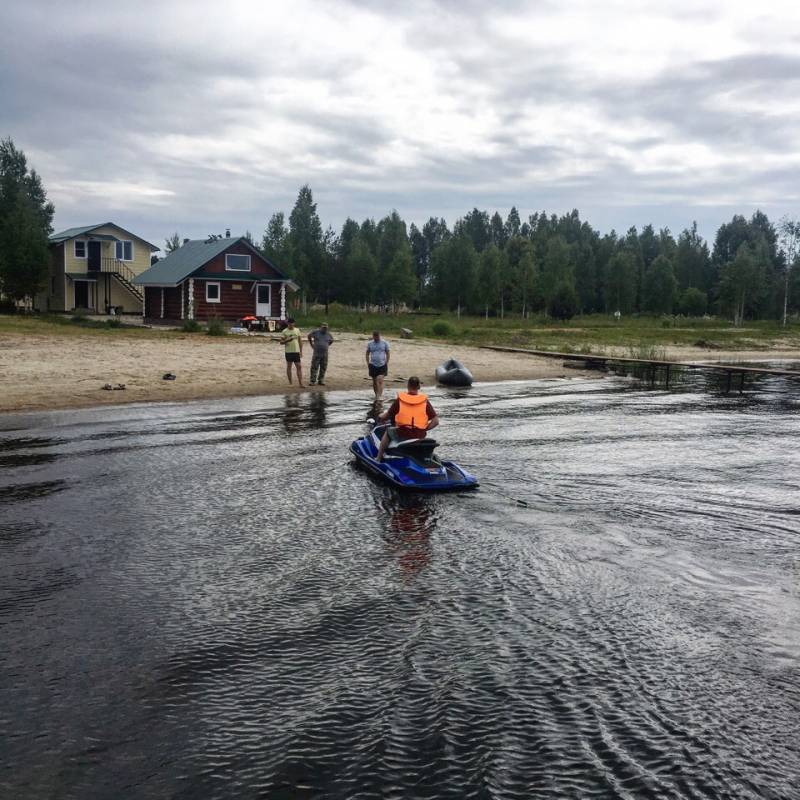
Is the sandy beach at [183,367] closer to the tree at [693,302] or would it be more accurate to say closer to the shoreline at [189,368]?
the shoreline at [189,368]

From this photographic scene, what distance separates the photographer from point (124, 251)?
62438 mm

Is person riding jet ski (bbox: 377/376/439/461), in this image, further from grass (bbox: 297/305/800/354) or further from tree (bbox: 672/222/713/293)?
tree (bbox: 672/222/713/293)

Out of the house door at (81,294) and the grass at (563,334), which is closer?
the grass at (563,334)

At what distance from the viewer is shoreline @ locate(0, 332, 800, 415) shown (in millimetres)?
24219

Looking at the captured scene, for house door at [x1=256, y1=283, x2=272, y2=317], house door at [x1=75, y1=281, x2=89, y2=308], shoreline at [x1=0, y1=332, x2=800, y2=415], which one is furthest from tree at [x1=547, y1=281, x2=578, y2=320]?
house door at [x1=75, y1=281, x2=89, y2=308]

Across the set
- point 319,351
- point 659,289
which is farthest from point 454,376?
point 659,289

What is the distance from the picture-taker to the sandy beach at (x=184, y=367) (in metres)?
24.4

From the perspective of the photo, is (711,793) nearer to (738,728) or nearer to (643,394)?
(738,728)

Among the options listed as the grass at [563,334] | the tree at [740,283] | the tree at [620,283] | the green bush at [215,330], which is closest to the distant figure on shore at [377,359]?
the green bush at [215,330]

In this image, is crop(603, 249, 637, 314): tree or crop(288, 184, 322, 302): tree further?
crop(603, 249, 637, 314): tree

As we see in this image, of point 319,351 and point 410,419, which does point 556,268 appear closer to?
point 319,351

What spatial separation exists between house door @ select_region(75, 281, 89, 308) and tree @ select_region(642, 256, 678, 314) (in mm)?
67284

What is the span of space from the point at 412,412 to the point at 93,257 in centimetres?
5347

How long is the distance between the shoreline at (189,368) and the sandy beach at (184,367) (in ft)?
0.09
